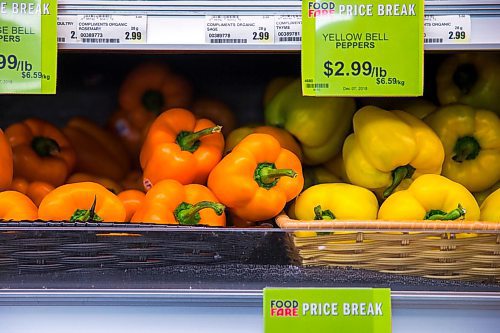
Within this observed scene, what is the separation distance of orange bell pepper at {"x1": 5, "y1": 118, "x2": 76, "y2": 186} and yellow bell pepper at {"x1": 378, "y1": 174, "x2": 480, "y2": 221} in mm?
624

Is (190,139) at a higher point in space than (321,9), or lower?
lower

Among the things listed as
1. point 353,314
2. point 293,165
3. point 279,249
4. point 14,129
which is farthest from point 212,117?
point 353,314

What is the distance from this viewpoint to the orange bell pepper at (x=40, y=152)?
4.11 feet

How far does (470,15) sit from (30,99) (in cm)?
100

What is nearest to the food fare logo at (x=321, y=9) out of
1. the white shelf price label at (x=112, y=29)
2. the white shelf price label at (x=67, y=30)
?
the white shelf price label at (x=112, y=29)

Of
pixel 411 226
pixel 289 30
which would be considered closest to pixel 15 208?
pixel 289 30

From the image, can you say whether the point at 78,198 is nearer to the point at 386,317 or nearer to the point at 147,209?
the point at 147,209

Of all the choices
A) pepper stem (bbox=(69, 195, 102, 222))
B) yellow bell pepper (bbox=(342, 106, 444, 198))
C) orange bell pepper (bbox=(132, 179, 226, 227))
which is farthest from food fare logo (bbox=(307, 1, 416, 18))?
pepper stem (bbox=(69, 195, 102, 222))

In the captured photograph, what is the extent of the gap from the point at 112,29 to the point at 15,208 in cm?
34

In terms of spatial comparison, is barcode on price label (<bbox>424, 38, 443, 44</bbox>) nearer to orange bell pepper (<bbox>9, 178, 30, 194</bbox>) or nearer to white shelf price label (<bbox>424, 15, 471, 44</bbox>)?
white shelf price label (<bbox>424, 15, 471, 44</bbox>)

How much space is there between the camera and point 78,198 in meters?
1.07

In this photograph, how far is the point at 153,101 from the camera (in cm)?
141

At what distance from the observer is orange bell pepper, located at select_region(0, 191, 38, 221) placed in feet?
3.49

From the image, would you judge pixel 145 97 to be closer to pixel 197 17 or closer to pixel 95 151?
pixel 95 151
